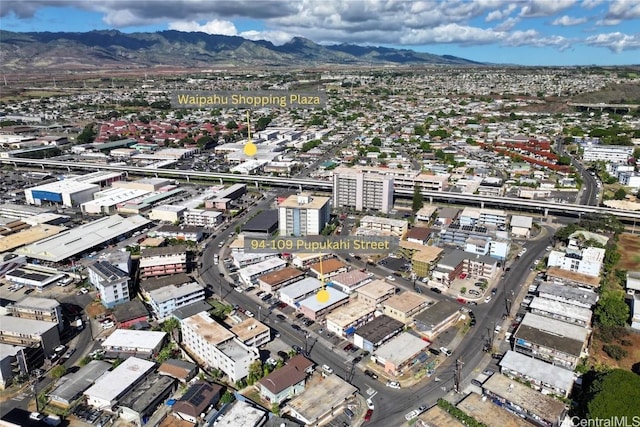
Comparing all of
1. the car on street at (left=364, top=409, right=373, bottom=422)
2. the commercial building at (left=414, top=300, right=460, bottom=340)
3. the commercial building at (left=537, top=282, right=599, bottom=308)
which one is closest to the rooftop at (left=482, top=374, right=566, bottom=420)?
the commercial building at (left=414, top=300, right=460, bottom=340)

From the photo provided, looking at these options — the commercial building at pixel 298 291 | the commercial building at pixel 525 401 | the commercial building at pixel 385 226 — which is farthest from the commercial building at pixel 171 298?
the commercial building at pixel 525 401

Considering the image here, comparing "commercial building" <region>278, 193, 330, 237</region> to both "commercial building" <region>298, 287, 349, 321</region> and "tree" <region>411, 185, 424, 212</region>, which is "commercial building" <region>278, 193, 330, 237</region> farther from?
"tree" <region>411, 185, 424, 212</region>

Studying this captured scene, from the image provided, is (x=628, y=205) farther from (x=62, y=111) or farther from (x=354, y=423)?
(x=62, y=111)

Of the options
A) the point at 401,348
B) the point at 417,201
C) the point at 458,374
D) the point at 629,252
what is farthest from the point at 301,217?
the point at 629,252

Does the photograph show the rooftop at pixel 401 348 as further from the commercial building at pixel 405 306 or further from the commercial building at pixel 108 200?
the commercial building at pixel 108 200

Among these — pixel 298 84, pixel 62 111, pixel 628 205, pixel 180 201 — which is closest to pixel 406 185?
pixel 628 205

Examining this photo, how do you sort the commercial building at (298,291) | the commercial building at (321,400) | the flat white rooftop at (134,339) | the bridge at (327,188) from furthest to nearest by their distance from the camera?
the bridge at (327,188)
the commercial building at (298,291)
the flat white rooftop at (134,339)
the commercial building at (321,400)

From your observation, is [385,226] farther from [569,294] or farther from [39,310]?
[39,310]
